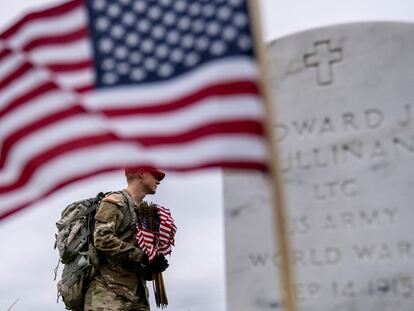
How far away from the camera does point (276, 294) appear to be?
16.8 feet

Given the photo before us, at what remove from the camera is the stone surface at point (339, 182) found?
16.1ft

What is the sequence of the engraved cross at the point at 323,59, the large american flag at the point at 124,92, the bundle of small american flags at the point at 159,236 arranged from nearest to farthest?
the large american flag at the point at 124,92 < the engraved cross at the point at 323,59 < the bundle of small american flags at the point at 159,236

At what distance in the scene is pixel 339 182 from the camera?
505 cm

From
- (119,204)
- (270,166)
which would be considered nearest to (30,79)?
(270,166)

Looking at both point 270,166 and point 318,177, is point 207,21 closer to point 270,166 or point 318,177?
point 270,166

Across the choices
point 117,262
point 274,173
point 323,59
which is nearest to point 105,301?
point 117,262

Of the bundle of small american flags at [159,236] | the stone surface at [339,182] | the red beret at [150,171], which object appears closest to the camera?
the stone surface at [339,182]

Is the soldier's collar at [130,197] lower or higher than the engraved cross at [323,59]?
lower

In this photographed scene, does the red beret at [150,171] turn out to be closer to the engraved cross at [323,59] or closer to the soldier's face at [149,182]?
the soldier's face at [149,182]

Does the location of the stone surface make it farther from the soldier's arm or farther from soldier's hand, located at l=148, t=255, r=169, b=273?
soldier's hand, located at l=148, t=255, r=169, b=273

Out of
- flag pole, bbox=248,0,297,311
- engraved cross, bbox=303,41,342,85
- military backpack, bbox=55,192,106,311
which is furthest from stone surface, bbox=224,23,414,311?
military backpack, bbox=55,192,106,311

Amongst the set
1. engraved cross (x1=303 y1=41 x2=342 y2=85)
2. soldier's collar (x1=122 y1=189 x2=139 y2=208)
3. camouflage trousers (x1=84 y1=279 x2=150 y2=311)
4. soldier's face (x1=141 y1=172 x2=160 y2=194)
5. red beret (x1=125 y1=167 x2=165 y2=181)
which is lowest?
camouflage trousers (x1=84 y1=279 x2=150 y2=311)

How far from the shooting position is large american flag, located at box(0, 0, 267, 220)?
13.3 feet

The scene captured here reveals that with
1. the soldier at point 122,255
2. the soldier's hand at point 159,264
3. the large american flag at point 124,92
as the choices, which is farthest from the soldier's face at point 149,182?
the large american flag at point 124,92
